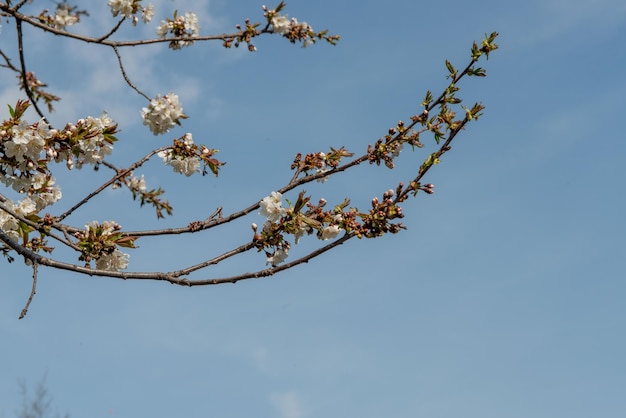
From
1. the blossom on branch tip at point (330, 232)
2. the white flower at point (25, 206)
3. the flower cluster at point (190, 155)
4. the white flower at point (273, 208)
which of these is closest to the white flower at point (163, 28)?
the flower cluster at point (190, 155)

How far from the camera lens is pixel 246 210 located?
3.73 meters

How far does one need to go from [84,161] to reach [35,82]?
2154 mm

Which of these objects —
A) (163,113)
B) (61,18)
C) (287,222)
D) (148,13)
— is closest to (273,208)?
(287,222)

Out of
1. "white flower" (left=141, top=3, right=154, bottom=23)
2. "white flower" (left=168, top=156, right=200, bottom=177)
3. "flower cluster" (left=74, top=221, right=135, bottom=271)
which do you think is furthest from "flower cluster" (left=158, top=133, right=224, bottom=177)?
"white flower" (left=141, top=3, right=154, bottom=23)

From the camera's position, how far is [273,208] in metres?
3.53

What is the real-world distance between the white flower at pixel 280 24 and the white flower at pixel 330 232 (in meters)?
2.94

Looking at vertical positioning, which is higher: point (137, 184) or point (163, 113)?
point (137, 184)

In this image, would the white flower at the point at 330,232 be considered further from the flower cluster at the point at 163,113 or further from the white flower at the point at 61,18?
the white flower at the point at 61,18

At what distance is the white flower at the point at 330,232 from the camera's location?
11.3 ft

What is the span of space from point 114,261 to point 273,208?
960 mm

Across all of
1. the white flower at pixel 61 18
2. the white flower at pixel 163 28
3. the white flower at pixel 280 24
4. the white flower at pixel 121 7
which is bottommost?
the white flower at pixel 121 7

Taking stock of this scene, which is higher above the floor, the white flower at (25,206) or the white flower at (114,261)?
the white flower at (25,206)

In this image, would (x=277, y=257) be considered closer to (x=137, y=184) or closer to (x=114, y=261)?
(x=114, y=261)

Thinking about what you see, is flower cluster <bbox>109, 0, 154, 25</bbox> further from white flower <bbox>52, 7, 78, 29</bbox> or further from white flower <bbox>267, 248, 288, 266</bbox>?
white flower <bbox>267, 248, 288, 266</bbox>
